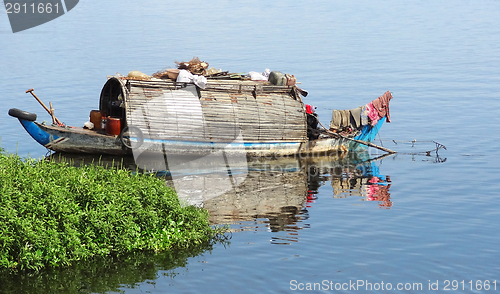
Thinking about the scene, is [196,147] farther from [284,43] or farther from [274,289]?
[284,43]

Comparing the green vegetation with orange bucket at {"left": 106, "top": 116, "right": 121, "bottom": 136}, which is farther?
orange bucket at {"left": 106, "top": 116, "right": 121, "bottom": 136}

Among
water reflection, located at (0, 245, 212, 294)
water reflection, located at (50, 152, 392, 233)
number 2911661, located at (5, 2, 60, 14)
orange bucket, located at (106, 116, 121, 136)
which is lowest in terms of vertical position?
water reflection, located at (0, 245, 212, 294)

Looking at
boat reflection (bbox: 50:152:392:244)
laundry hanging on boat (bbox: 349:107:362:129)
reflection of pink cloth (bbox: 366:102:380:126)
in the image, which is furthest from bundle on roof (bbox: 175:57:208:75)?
reflection of pink cloth (bbox: 366:102:380:126)

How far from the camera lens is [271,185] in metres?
16.6

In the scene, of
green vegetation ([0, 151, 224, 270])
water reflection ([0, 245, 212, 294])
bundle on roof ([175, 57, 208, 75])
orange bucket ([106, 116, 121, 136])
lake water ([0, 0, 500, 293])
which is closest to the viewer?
water reflection ([0, 245, 212, 294])

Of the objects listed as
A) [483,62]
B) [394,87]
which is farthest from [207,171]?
[483,62]

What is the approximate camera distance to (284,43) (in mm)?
43250

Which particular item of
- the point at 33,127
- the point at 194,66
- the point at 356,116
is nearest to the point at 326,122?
the point at 356,116

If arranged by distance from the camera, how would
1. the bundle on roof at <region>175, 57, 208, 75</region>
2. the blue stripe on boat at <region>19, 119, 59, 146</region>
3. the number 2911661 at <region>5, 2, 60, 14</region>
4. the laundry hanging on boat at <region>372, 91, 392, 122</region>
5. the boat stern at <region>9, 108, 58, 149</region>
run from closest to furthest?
the boat stern at <region>9, 108, 58, 149</region> → the blue stripe on boat at <region>19, 119, 59, 146</region> → the bundle on roof at <region>175, 57, 208, 75</region> → the laundry hanging on boat at <region>372, 91, 392, 122</region> → the number 2911661 at <region>5, 2, 60, 14</region>

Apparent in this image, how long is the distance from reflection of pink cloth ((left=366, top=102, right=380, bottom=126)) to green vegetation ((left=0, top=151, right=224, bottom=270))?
10494 millimetres

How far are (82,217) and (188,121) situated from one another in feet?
Result: 26.3

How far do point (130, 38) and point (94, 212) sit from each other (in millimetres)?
38023

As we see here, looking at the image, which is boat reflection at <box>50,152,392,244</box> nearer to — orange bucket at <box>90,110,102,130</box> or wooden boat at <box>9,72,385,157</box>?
wooden boat at <box>9,72,385,157</box>

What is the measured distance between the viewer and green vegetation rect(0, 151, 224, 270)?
30.9 feet
